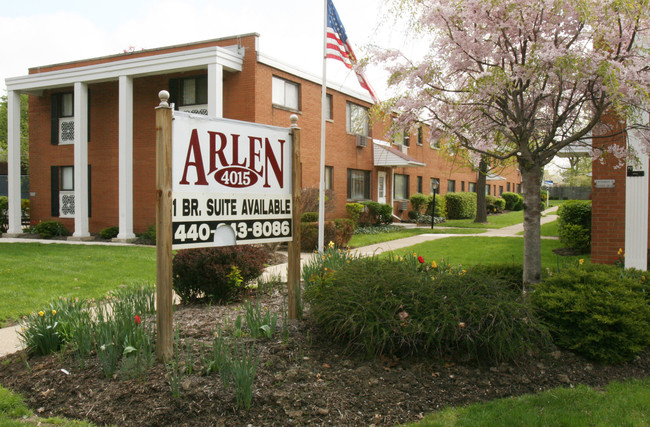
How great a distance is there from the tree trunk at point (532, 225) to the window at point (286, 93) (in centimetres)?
1249

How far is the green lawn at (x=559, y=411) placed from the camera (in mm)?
3549

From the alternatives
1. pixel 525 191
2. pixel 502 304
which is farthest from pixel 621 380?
pixel 525 191

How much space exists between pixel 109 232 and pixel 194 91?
226 inches

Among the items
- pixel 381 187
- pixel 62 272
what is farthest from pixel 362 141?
pixel 62 272

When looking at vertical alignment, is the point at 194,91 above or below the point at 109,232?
above

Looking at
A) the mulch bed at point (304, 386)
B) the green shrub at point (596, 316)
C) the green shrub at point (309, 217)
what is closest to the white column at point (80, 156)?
the green shrub at point (309, 217)

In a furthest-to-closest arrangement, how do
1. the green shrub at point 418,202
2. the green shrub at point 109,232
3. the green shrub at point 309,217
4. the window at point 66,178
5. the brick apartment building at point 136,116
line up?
1. the green shrub at point 418,202
2. the window at point 66,178
3. the green shrub at point 109,232
4. the brick apartment building at point 136,116
5. the green shrub at point 309,217

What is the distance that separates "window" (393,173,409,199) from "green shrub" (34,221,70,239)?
1549 centimetres

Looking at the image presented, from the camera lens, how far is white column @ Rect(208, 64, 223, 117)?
15477 mm

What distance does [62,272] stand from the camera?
33.8 feet

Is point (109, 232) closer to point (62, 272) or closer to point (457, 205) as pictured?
point (62, 272)

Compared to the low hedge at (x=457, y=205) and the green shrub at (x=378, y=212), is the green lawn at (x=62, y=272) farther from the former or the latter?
the low hedge at (x=457, y=205)

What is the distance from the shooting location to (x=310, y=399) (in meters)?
3.73

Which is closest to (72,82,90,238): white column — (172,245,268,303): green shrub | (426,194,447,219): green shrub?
(172,245,268,303): green shrub
